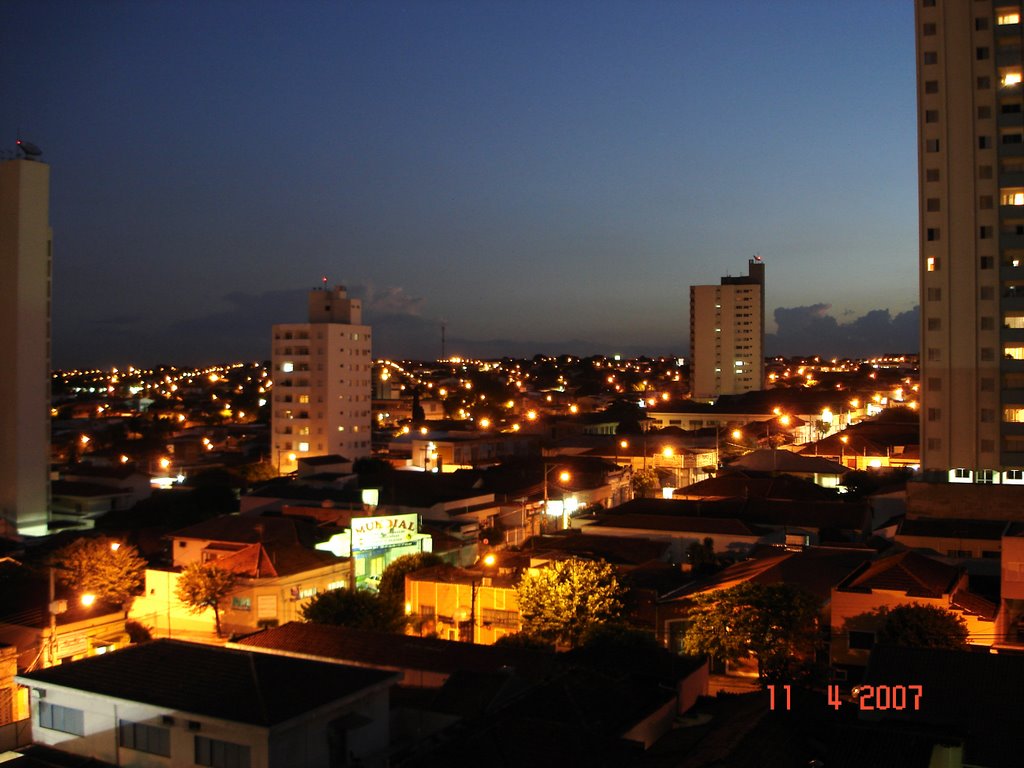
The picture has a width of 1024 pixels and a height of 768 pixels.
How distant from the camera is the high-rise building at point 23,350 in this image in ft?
104

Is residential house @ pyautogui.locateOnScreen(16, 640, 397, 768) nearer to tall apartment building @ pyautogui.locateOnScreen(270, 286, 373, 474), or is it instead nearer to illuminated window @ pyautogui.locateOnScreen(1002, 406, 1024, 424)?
illuminated window @ pyautogui.locateOnScreen(1002, 406, 1024, 424)

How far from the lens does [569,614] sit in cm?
1538

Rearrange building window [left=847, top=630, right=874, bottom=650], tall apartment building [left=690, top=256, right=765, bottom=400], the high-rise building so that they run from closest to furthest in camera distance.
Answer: building window [left=847, top=630, right=874, bottom=650] < the high-rise building < tall apartment building [left=690, top=256, right=765, bottom=400]

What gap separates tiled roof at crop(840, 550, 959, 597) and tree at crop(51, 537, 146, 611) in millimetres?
14518

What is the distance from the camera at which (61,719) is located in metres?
10.5

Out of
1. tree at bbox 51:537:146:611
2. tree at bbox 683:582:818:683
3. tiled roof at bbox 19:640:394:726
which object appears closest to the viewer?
tiled roof at bbox 19:640:394:726

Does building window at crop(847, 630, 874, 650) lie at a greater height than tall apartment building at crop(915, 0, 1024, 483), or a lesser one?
lesser

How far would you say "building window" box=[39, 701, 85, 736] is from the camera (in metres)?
10.4

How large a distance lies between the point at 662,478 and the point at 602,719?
85.8 ft

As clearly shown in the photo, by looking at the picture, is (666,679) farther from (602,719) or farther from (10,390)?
(10,390)

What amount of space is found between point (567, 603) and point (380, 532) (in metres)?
6.32

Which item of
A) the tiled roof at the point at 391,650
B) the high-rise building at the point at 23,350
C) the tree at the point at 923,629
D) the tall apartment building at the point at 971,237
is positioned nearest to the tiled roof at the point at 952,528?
the tall apartment building at the point at 971,237
